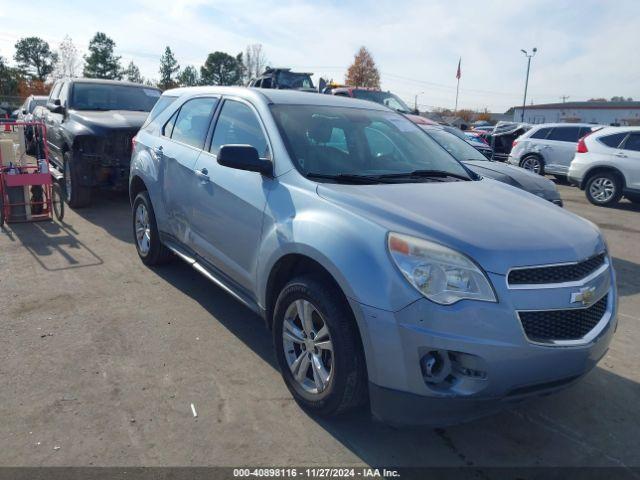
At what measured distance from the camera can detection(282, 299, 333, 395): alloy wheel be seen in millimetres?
2982

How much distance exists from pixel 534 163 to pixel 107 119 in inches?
448

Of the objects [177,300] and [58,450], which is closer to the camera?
[58,450]

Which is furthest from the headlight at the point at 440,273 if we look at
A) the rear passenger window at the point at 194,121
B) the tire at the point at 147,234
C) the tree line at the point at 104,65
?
the tree line at the point at 104,65

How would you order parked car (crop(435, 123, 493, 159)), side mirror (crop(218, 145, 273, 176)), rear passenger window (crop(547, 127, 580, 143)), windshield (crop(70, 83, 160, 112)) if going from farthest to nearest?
rear passenger window (crop(547, 127, 580, 143)), parked car (crop(435, 123, 493, 159)), windshield (crop(70, 83, 160, 112)), side mirror (crop(218, 145, 273, 176))

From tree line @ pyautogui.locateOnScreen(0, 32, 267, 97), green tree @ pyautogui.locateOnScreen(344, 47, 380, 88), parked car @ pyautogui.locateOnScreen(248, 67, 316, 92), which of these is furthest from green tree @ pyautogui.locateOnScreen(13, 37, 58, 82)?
parked car @ pyautogui.locateOnScreen(248, 67, 316, 92)

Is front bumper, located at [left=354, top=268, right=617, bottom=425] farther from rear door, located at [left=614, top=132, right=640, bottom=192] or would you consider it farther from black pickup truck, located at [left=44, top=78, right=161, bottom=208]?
rear door, located at [left=614, top=132, right=640, bottom=192]

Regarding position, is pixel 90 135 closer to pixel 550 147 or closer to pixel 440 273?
pixel 440 273

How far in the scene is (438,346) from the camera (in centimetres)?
246

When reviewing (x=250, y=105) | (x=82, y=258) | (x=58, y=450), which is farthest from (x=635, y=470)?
(x=82, y=258)

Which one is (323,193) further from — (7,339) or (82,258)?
(82,258)

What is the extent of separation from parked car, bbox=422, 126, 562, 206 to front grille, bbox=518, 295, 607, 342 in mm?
4056

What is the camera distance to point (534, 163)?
48.5 feet

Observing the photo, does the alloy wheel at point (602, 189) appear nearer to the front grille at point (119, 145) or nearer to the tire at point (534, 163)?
the tire at point (534, 163)

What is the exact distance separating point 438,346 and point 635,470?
139 cm
